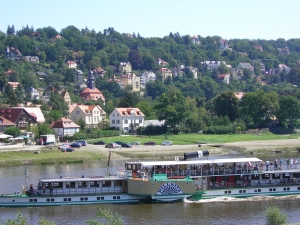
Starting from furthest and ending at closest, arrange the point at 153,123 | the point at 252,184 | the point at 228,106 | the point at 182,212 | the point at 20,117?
1. the point at 228,106
2. the point at 153,123
3. the point at 20,117
4. the point at 252,184
5. the point at 182,212

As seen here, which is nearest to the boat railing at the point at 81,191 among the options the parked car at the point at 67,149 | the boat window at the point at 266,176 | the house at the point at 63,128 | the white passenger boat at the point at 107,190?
the white passenger boat at the point at 107,190

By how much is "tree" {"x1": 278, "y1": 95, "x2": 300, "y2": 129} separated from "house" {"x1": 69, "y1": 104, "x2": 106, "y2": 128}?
32.3m

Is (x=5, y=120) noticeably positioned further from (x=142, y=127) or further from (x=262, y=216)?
(x=262, y=216)

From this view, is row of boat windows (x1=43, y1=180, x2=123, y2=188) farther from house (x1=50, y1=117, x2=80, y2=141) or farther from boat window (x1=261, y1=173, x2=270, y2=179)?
house (x1=50, y1=117, x2=80, y2=141)

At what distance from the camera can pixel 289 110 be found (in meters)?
110

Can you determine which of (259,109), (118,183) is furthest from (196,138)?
(118,183)

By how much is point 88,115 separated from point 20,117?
58.8 ft

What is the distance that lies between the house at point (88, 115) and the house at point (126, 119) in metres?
8.07

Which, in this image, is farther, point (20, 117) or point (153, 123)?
point (153, 123)

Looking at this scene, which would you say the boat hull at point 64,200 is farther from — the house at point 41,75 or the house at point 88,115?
the house at point 41,75

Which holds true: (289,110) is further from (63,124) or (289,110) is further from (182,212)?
(182,212)

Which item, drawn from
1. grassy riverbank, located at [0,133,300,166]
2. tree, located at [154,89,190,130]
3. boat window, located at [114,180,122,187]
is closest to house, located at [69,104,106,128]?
tree, located at [154,89,190,130]

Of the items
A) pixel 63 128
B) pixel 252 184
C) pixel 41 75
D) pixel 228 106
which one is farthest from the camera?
pixel 41 75

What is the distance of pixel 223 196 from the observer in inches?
1932
